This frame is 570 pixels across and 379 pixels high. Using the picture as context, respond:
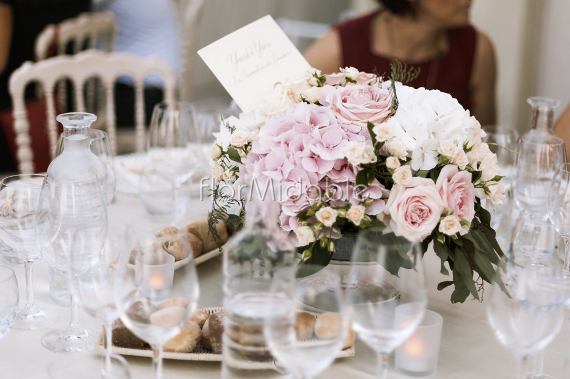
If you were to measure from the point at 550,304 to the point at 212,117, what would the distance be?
1.27 m

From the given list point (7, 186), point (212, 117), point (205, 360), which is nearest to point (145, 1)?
point (212, 117)

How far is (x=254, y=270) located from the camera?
996 mm

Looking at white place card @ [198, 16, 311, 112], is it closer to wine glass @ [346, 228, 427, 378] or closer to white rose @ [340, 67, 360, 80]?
white rose @ [340, 67, 360, 80]

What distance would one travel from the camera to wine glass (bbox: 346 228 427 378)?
3.26ft

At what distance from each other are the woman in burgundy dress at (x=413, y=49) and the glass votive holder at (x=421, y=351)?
180cm

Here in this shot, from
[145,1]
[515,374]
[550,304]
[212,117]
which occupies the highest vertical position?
[145,1]

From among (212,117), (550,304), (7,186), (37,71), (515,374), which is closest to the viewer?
(550,304)

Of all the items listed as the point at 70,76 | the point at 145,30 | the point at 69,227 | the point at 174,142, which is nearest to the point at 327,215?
the point at 69,227

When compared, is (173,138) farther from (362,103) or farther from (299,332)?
(299,332)

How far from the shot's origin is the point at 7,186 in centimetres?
134

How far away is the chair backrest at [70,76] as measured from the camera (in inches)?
A: 91.0

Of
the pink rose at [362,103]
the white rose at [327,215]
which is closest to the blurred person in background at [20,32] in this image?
the pink rose at [362,103]

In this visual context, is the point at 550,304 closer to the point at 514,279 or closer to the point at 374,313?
the point at 514,279

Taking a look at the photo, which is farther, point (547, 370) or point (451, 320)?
point (451, 320)
